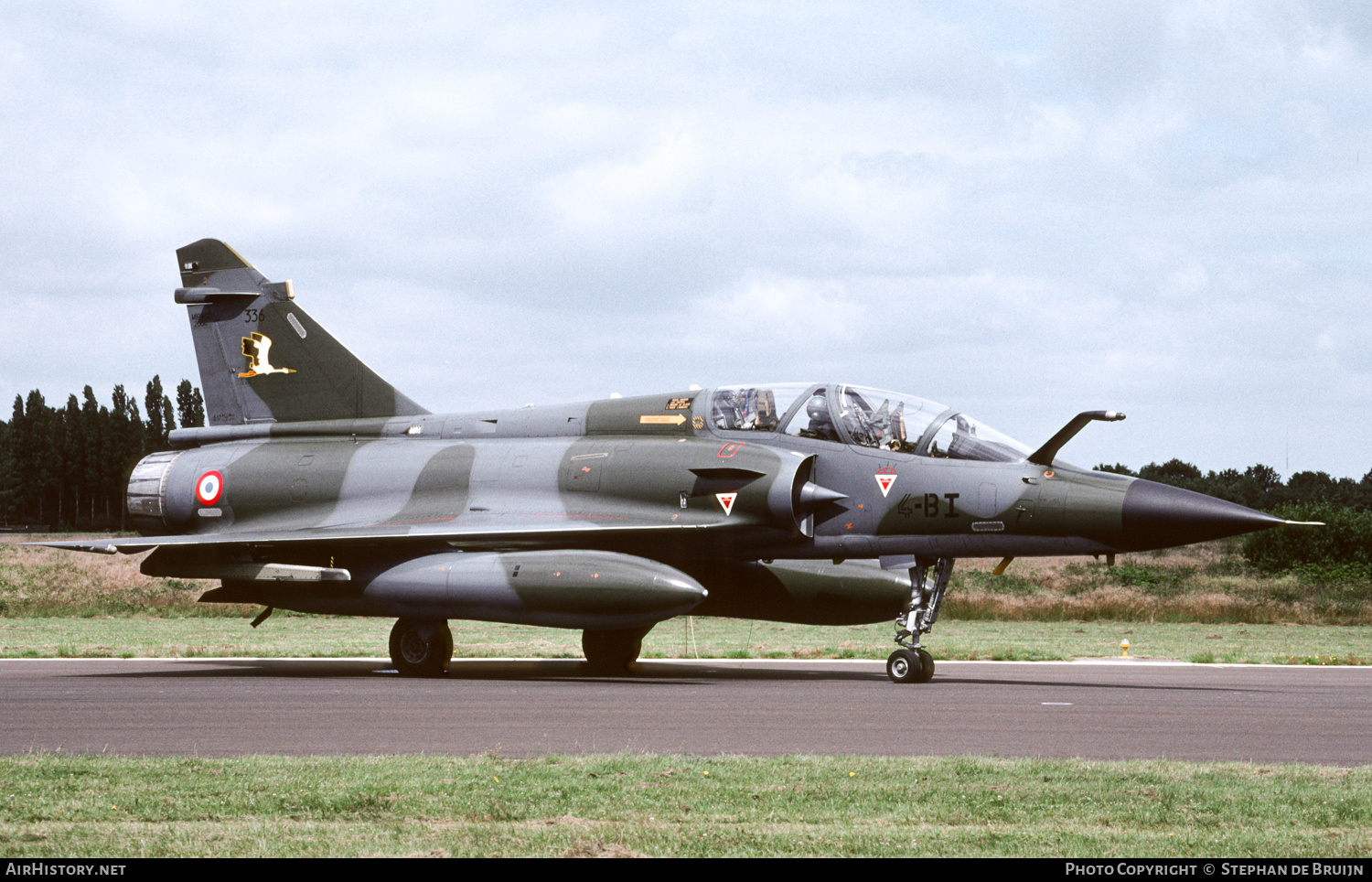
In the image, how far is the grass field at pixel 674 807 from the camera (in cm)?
618

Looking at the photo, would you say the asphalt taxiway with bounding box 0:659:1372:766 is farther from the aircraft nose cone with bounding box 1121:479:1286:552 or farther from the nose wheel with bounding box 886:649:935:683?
the aircraft nose cone with bounding box 1121:479:1286:552

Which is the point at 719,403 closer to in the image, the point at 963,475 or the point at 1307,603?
the point at 963,475

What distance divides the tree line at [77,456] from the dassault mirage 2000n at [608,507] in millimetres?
91309

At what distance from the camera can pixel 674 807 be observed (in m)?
7.09

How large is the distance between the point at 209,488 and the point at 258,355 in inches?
94.4

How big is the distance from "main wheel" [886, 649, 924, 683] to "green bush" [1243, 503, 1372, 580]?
4031cm

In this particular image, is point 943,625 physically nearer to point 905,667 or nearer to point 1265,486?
point 905,667

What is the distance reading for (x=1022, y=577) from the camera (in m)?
51.2

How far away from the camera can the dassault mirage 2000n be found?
16.2 meters

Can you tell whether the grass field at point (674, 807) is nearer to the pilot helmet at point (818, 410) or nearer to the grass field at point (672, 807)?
the grass field at point (672, 807)

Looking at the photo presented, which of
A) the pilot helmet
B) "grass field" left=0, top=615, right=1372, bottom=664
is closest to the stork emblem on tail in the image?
"grass field" left=0, top=615, right=1372, bottom=664

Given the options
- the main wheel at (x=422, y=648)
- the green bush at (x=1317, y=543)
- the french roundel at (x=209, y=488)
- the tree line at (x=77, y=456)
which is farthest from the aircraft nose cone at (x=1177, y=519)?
the tree line at (x=77, y=456)

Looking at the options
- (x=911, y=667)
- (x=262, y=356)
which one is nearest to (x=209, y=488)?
(x=262, y=356)
